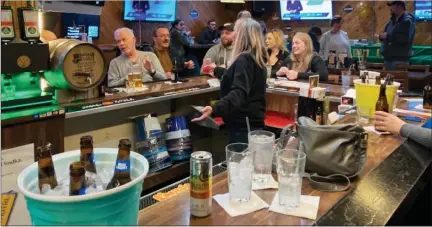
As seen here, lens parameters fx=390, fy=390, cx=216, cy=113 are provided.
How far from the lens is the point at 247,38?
8.43ft

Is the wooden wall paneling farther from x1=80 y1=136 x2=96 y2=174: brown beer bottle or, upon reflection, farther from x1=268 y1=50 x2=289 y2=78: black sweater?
x1=268 y1=50 x2=289 y2=78: black sweater

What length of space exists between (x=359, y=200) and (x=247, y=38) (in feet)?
5.27

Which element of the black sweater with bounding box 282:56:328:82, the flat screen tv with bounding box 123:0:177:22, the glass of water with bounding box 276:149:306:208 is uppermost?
the flat screen tv with bounding box 123:0:177:22

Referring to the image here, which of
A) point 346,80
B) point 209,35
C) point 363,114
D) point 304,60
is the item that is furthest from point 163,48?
point 209,35

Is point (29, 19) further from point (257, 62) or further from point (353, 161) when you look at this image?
point (353, 161)

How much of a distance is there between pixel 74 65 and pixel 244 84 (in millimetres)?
1082

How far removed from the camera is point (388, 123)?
5.82 ft

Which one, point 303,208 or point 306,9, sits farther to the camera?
point 306,9

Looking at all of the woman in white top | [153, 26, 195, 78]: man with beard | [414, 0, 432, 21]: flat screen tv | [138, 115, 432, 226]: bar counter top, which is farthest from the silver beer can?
[414, 0, 432, 21]: flat screen tv

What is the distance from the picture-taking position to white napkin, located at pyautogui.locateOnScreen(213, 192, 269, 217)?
43.4 inches

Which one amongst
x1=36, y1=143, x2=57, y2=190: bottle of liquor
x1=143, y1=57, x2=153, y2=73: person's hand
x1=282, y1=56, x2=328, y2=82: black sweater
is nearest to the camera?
x1=36, y1=143, x2=57, y2=190: bottle of liquor

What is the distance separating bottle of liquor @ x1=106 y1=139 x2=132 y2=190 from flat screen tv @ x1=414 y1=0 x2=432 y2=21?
26.3 feet

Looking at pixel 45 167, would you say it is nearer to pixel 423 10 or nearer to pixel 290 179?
pixel 290 179

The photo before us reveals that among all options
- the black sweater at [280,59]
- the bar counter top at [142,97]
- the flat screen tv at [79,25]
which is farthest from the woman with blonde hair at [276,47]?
the flat screen tv at [79,25]
